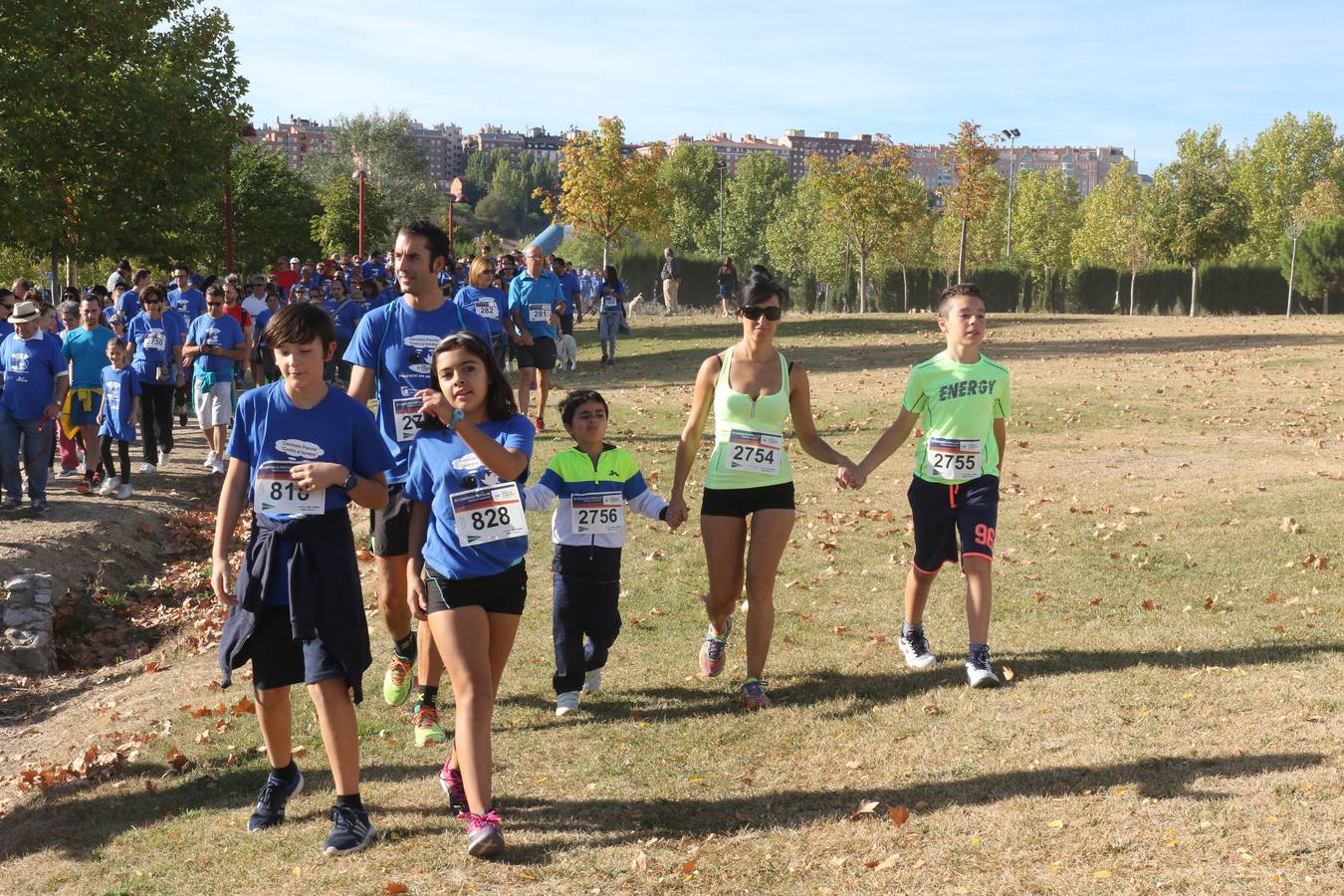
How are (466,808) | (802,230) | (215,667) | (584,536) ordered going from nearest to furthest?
(466,808)
(584,536)
(215,667)
(802,230)

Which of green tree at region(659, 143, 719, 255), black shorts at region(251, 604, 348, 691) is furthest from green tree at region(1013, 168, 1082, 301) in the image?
black shorts at region(251, 604, 348, 691)

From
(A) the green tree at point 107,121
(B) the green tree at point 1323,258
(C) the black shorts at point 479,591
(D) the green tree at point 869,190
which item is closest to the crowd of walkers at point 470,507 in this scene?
(C) the black shorts at point 479,591

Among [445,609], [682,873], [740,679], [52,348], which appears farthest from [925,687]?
[52,348]

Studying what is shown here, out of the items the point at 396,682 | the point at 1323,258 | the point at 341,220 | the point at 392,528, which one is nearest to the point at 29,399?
the point at 396,682

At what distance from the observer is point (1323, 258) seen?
53.8m

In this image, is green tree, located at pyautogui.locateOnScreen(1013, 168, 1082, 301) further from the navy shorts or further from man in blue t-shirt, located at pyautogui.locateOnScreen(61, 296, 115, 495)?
the navy shorts

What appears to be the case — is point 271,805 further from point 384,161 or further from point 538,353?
point 384,161

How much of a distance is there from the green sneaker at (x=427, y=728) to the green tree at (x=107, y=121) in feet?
66.2

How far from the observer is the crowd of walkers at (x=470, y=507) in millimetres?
4988

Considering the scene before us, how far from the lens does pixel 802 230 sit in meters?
80.5

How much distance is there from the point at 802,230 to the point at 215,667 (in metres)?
74.3

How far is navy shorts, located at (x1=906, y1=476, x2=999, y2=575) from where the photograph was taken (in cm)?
684

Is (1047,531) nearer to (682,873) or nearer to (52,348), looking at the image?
(682,873)

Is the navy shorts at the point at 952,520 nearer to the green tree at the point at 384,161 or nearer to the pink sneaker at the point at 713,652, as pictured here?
the pink sneaker at the point at 713,652
